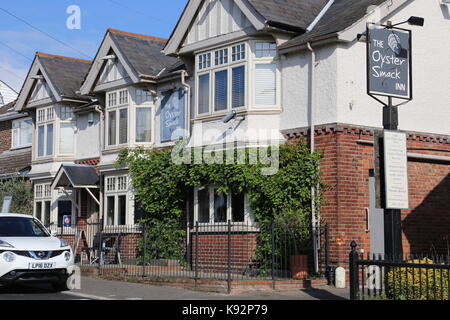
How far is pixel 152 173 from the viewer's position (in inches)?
892

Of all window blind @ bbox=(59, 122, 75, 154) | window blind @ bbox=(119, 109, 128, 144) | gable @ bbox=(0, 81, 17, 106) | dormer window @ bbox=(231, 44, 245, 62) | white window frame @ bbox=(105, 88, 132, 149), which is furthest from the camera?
gable @ bbox=(0, 81, 17, 106)

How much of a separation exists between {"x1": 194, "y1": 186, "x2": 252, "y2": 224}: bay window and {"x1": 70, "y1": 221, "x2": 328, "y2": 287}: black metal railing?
12.2 inches

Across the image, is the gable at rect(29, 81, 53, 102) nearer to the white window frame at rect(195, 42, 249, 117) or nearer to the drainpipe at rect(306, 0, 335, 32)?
the white window frame at rect(195, 42, 249, 117)

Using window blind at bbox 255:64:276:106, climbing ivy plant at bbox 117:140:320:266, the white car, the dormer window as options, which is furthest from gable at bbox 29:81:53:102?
the white car

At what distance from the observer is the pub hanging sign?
45.1ft

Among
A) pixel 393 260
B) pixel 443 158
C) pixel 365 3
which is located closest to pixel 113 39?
pixel 365 3

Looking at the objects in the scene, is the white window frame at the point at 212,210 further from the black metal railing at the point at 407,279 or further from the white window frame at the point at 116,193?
the black metal railing at the point at 407,279

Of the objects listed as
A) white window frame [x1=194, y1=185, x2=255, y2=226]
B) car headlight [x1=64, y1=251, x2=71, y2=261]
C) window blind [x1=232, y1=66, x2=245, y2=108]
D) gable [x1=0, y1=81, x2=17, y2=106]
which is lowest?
car headlight [x1=64, y1=251, x2=71, y2=261]

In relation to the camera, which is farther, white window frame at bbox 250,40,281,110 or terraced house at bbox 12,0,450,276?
white window frame at bbox 250,40,281,110

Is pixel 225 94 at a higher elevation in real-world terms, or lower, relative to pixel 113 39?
lower

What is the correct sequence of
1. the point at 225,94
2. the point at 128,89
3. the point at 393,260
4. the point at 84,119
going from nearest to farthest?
the point at 393,260
the point at 225,94
the point at 128,89
the point at 84,119

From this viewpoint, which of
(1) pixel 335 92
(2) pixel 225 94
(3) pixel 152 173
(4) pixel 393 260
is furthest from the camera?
(3) pixel 152 173

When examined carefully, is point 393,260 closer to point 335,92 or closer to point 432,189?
point 335,92

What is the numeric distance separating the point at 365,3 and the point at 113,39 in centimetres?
967
